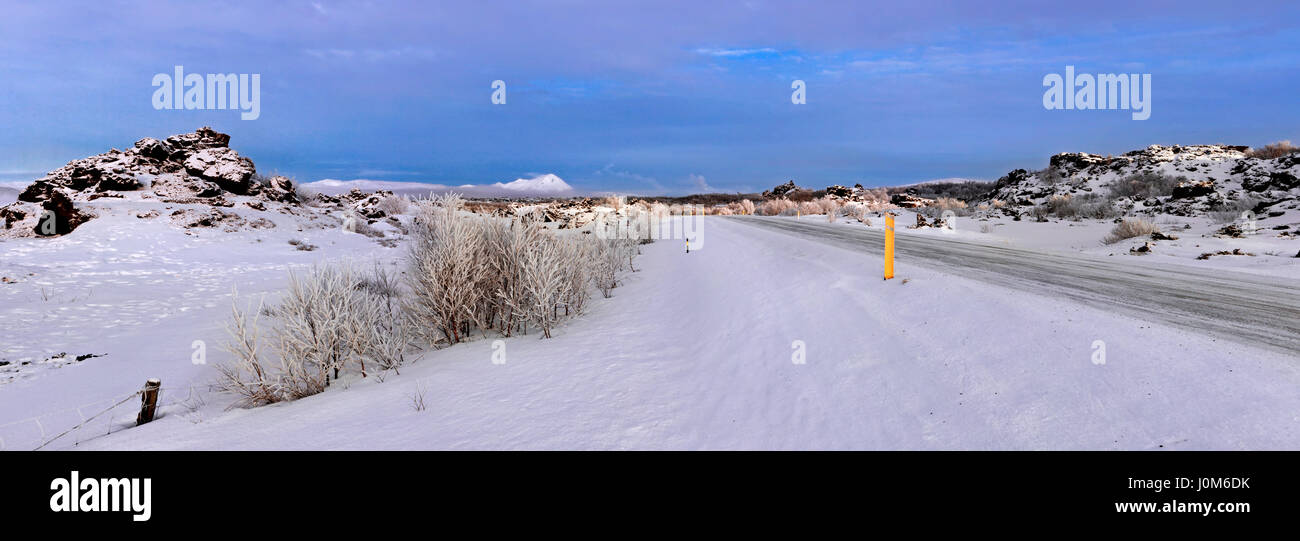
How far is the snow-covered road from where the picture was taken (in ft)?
12.8

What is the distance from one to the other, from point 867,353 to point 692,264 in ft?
26.7

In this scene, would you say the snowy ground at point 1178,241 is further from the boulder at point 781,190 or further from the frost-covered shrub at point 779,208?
the boulder at point 781,190

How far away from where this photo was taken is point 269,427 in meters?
4.28

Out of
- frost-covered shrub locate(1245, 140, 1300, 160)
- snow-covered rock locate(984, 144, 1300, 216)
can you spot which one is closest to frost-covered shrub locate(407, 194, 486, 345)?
snow-covered rock locate(984, 144, 1300, 216)

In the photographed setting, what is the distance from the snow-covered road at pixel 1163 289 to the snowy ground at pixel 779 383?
43 centimetres

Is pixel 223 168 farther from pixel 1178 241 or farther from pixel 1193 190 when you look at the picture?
pixel 1193 190

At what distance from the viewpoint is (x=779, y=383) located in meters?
4.48

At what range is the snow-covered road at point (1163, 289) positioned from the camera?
390 cm

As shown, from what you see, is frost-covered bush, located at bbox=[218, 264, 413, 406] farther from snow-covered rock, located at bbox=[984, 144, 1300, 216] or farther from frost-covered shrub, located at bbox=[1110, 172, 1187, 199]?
frost-covered shrub, located at bbox=[1110, 172, 1187, 199]

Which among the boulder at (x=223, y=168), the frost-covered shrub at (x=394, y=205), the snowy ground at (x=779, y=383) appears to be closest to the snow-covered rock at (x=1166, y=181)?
the snowy ground at (x=779, y=383)

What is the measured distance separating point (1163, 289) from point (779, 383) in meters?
4.31

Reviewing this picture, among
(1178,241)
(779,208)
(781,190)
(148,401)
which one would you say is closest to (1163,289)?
(1178,241)
